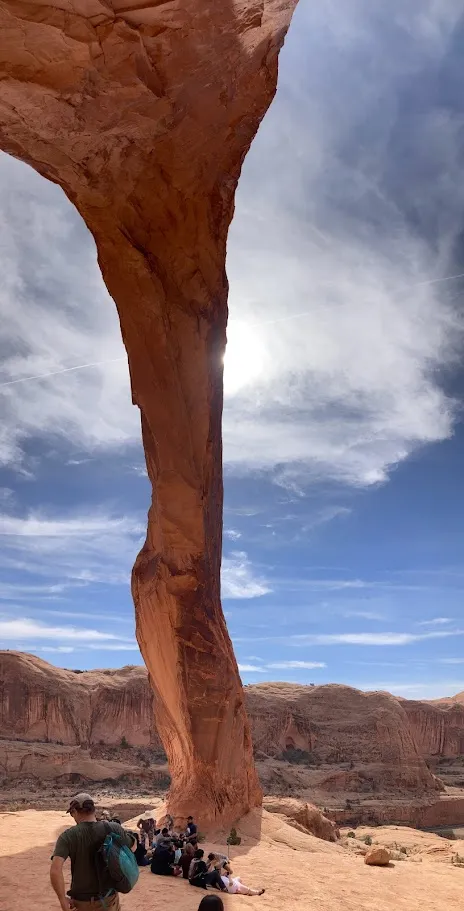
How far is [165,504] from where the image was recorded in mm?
15336

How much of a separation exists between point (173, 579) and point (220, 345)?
6042 millimetres

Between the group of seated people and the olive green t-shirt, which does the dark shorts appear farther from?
the group of seated people

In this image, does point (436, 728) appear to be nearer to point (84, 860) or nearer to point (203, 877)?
point (203, 877)

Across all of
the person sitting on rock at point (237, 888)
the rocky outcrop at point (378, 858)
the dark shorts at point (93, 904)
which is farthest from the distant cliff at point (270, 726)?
the dark shorts at point (93, 904)

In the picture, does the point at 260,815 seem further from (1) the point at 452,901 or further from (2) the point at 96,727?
(2) the point at 96,727

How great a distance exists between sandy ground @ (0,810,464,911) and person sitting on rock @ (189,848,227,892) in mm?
154

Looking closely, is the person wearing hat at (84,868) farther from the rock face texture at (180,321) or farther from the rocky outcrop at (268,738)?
the rocky outcrop at (268,738)

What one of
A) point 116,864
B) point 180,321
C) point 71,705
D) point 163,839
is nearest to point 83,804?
point 116,864

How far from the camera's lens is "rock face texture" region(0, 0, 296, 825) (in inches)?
449

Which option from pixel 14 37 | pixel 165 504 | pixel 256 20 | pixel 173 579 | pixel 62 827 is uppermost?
pixel 256 20

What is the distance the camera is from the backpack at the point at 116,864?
4117 millimetres

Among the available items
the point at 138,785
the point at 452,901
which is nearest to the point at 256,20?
the point at 452,901

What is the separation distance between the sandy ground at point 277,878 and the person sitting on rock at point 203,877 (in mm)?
154

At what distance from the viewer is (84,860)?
13.9ft
